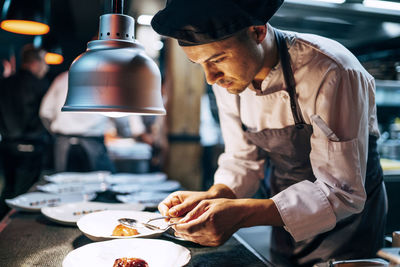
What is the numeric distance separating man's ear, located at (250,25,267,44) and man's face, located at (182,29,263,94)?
0.02m

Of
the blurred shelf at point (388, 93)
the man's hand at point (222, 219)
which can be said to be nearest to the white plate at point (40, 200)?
the man's hand at point (222, 219)

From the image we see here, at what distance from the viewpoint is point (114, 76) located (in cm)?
106

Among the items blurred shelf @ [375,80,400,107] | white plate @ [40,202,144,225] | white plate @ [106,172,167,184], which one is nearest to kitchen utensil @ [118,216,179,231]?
white plate @ [40,202,144,225]

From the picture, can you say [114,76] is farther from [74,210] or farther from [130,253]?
[74,210]

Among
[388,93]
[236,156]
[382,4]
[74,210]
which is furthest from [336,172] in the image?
[388,93]

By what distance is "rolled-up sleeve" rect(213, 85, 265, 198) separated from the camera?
179cm

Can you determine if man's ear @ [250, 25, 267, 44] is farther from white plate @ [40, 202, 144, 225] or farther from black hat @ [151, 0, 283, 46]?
white plate @ [40, 202, 144, 225]

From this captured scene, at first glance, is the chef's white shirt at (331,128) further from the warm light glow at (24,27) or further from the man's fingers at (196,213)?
the warm light glow at (24,27)

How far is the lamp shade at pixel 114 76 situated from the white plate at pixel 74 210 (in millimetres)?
674

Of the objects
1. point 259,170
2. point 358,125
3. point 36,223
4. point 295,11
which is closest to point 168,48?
point 295,11

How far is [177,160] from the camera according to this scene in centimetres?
390

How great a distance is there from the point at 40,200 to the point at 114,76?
1.20 meters

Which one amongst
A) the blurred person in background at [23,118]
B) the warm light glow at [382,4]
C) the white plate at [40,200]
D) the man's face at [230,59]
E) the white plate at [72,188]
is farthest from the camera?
the blurred person in background at [23,118]

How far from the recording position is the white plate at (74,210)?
1.56 m
